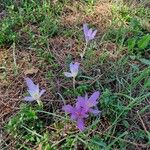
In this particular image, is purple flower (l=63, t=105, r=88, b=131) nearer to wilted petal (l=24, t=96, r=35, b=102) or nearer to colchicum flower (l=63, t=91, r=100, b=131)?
colchicum flower (l=63, t=91, r=100, b=131)

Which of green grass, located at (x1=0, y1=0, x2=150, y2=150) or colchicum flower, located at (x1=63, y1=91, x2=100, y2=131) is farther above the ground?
colchicum flower, located at (x1=63, y1=91, x2=100, y2=131)

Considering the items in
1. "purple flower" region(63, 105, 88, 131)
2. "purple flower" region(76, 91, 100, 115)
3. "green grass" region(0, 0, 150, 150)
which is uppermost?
"purple flower" region(76, 91, 100, 115)

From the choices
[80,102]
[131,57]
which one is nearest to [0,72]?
[80,102]

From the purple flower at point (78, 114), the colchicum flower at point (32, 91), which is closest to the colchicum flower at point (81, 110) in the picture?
the purple flower at point (78, 114)

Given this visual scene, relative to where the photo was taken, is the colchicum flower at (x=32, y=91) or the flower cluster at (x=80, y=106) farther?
the colchicum flower at (x=32, y=91)

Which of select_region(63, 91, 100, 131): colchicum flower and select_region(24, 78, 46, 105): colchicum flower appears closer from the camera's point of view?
select_region(63, 91, 100, 131): colchicum flower

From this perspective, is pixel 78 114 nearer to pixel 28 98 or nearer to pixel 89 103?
pixel 89 103

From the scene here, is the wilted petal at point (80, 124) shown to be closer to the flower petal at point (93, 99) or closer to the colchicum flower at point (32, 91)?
the flower petal at point (93, 99)

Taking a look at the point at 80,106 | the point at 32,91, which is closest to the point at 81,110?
the point at 80,106

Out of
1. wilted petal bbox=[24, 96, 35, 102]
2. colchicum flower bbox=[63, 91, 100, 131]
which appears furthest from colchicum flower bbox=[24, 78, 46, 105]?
colchicum flower bbox=[63, 91, 100, 131]
